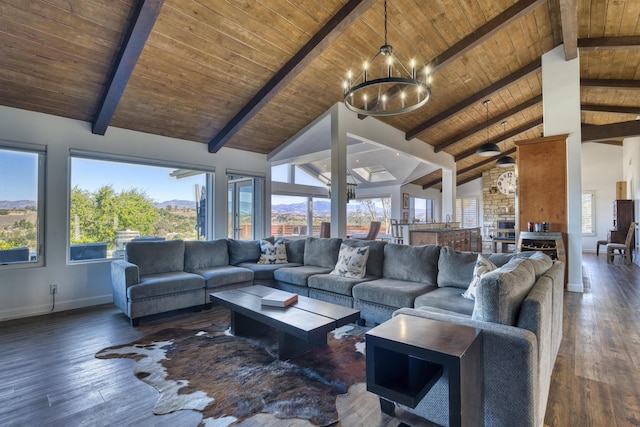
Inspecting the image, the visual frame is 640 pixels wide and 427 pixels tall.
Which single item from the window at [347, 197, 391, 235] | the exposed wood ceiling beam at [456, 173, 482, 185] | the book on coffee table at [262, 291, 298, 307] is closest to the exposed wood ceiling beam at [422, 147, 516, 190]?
the exposed wood ceiling beam at [456, 173, 482, 185]

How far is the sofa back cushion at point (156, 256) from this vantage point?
13.0 feet

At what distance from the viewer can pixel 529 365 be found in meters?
1.46

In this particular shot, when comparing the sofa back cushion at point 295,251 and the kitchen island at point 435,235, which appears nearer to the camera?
the sofa back cushion at point 295,251

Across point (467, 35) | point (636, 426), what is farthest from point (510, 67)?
point (636, 426)

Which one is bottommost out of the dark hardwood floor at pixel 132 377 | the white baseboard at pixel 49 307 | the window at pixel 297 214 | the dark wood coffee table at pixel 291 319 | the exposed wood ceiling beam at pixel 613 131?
the dark hardwood floor at pixel 132 377

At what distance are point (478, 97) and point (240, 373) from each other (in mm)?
6453

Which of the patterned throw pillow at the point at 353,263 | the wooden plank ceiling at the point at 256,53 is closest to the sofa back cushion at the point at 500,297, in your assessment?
the patterned throw pillow at the point at 353,263

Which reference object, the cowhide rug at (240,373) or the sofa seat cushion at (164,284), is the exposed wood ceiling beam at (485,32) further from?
the sofa seat cushion at (164,284)

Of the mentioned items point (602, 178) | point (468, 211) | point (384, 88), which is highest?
point (384, 88)

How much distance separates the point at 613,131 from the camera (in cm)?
710

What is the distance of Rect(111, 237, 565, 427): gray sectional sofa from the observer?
5.00ft

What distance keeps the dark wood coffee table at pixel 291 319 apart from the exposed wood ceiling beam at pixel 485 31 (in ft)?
11.2

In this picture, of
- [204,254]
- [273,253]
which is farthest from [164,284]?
[273,253]

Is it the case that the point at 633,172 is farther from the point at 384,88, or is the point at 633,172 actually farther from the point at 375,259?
the point at 375,259
